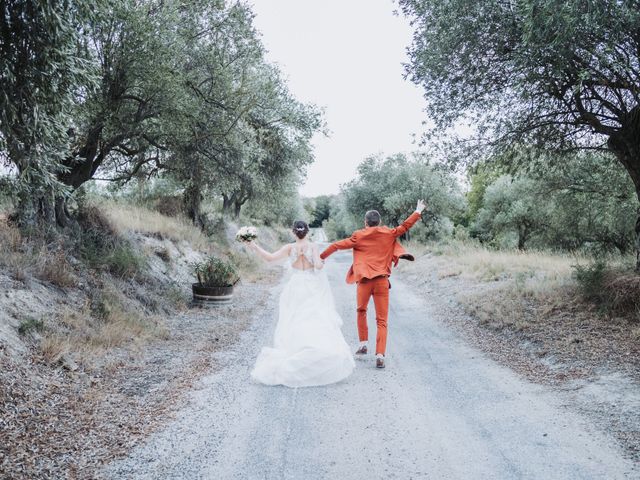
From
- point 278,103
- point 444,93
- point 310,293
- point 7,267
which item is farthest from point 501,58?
point 7,267

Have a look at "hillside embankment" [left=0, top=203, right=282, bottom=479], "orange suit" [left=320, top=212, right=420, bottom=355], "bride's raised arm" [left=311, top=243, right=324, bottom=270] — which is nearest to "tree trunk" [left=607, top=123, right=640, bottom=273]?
"orange suit" [left=320, top=212, right=420, bottom=355]

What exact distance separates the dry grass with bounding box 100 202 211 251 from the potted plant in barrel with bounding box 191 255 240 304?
2.50 m

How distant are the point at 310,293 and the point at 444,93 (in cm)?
635

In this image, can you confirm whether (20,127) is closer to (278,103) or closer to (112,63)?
(112,63)

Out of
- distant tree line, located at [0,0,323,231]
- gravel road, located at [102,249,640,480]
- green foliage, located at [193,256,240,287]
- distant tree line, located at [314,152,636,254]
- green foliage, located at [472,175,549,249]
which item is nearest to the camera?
gravel road, located at [102,249,640,480]

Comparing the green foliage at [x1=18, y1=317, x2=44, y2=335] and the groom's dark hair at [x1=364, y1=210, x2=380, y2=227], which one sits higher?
the groom's dark hair at [x1=364, y1=210, x2=380, y2=227]

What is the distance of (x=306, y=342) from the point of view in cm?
639

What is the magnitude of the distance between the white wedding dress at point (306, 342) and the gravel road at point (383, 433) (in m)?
0.22

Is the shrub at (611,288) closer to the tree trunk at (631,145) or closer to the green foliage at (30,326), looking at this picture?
the tree trunk at (631,145)

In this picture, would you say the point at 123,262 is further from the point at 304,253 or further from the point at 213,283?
the point at 304,253

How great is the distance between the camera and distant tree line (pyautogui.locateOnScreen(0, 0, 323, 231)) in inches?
203

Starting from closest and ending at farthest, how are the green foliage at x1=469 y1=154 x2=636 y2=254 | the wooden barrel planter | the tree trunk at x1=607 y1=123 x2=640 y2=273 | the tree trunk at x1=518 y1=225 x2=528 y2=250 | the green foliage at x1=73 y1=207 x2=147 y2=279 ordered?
1. the tree trunk at x1=607 y1=123 x2=640 y2=273
2. the green foliage at x1=73 y1=207 x2=147 y2=279
3. the wooden barrel planter
4. the green foliage at x1=469 y1=154 x2=636 y2=254
5. the tree trunk at x1=518 y1=225 x2=528 y2=250

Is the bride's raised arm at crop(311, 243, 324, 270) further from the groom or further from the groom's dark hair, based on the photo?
the groom's dark hair

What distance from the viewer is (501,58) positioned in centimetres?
937
